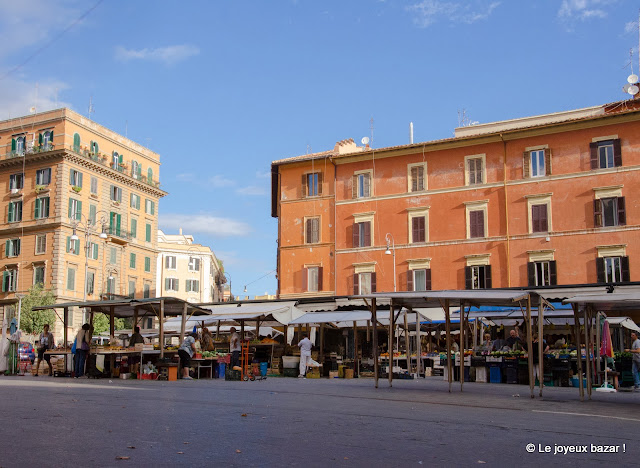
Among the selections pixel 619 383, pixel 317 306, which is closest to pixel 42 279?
pixel 317 306

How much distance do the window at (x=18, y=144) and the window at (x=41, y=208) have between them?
5003 millimetres

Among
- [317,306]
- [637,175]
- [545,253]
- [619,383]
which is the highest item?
[637,175]

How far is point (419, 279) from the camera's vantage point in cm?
4159

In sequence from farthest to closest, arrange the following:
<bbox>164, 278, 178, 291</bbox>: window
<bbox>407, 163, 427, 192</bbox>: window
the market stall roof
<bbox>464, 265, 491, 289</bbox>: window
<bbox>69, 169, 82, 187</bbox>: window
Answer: <bbox>164, 278, 178, 291</bbox>: window < <bbox>69, 169, 82, 187</bbox>: window < <bbox>407, 163, 427, 192</bbox>: window < <bbox>464, 265, 491, 289</bbox>: window < the market stall roof

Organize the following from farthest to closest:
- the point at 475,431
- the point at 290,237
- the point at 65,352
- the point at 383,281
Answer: the point at 290,237, the point at 383,281, the point at 65,352, the point at 475,431

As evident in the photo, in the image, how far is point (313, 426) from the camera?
873 centimetres

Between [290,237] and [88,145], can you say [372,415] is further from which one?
[88,145]

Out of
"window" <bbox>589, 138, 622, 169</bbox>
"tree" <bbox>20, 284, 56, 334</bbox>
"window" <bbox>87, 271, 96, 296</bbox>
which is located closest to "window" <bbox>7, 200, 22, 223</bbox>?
"tree" <bbox>20, 284, 56, 334</bbox>

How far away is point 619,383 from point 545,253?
19.0 meters

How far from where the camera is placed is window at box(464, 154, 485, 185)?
1624 inches

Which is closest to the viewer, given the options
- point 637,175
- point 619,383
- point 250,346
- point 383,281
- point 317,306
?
point 619,383

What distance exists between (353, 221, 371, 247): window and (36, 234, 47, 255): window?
28334 mm

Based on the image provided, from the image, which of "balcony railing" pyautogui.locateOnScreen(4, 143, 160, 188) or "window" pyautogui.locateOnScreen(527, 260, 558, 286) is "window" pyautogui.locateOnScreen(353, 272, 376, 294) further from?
"balcony railing" pyautogui.locateOnScreen(4, 143, 160, 188)

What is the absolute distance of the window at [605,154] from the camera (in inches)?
1487
